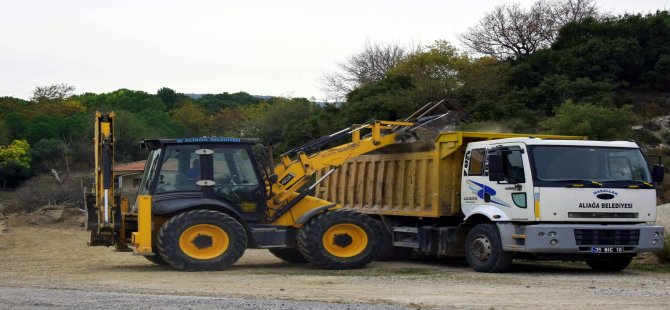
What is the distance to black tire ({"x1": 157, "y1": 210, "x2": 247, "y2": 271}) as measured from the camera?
1561cm

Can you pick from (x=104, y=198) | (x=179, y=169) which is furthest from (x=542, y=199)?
(x=104, y=198)

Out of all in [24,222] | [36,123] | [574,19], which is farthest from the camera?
[36,123]

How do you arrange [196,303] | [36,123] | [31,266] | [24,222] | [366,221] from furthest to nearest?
[36,123] → [24,222] → [31,266] → [366,221] → [196,303]

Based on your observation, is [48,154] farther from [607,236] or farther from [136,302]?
[136,302]

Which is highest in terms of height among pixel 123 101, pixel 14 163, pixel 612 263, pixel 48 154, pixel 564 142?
pixel 123 101

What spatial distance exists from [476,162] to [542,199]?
1.76 m

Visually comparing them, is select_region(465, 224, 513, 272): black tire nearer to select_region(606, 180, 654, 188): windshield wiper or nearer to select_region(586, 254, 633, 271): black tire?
select_region(586, 254, 633, 271): black tire

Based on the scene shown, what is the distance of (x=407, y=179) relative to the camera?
18.3 meters

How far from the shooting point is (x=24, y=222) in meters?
38.1

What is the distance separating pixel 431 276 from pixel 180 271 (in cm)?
417

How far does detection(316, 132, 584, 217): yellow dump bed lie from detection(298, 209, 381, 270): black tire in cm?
133

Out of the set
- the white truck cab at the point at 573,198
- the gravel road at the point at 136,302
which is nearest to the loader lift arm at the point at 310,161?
the white truck cab at the point at 573,198

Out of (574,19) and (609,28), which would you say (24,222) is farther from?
(574,19)

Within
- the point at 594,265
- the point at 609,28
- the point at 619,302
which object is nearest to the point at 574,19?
the point at 609,28
